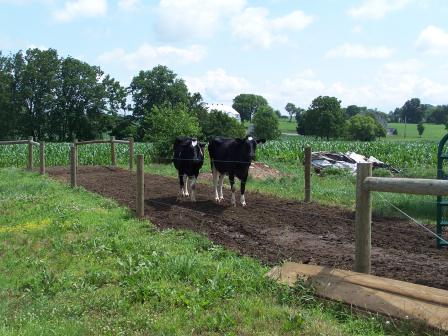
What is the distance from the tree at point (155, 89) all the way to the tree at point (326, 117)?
2865cm

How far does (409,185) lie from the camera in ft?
18.9

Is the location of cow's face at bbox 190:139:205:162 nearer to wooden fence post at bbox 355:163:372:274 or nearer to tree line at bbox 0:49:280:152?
wooden fence post at bbox 355:163:372:274

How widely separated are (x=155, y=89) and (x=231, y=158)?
220 feet

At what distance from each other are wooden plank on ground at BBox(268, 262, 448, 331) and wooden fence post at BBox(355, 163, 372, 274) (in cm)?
21

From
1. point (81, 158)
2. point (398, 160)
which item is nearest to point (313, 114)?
point (398, 160)

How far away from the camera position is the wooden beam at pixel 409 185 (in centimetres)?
542

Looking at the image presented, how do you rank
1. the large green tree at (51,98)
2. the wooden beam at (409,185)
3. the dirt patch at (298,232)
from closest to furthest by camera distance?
the wooden beam at (409,185), the dirt patch at (298,232), the large green tree at (51,98)

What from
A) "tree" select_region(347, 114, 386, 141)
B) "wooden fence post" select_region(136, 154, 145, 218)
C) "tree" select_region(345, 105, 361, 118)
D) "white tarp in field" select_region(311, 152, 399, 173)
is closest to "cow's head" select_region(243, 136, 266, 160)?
"wooden fence post" select_region(136, 154, 145, 218)

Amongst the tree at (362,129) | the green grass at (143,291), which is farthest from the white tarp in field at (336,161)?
the tree at (362,129)

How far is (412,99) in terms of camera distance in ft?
525

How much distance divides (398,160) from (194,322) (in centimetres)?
3011

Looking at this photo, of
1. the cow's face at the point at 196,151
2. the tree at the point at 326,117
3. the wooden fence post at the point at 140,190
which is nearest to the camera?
the wooden fence post at the point at 140,190

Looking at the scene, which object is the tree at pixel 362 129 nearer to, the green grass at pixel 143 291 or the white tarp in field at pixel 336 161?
the white tarp in field at pixel 336 161

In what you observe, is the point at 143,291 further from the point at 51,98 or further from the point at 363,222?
the point at 51,98
